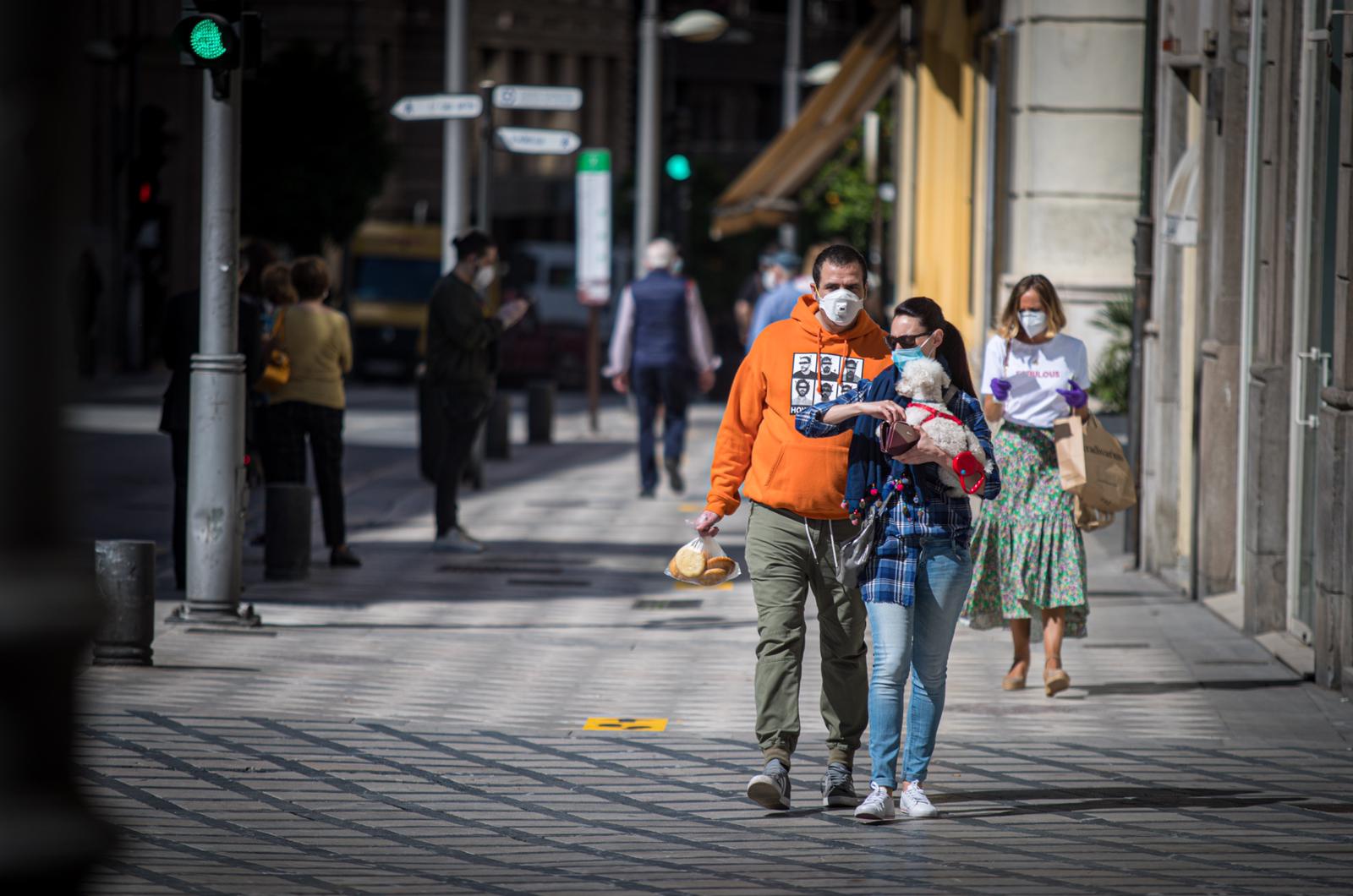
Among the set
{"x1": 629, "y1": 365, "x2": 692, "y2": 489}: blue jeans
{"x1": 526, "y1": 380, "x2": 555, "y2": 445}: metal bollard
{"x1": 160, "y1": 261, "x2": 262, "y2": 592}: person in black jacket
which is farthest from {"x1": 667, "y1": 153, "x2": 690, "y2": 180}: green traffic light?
{"x1": 160, "y1": 261, "x2": 262, "y2": 592}: person in black jacket

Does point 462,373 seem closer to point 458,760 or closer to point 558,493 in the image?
point 558,493

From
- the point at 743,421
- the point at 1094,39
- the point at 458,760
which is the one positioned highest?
the point at 1094,39

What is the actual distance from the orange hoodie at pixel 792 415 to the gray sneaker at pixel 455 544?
23.3 ft

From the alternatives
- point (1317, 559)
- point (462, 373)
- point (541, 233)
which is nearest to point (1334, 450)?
point (1317, 559)

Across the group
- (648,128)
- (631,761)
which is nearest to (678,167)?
(648,128)

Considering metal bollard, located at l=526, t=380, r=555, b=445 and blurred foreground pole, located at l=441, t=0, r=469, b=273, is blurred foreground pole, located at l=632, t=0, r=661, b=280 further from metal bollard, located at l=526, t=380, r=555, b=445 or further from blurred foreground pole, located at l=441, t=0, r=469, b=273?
blurred foreground pole, located at l=441, t=0, r=469, b=273

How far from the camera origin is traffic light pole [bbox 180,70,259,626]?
9.79 meters

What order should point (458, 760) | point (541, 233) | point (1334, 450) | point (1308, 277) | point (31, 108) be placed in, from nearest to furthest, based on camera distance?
1. point (31, 108)
2. point (458, 760)
3. point (1334, 450)
4. point (1308, 277)
5. point (541, 233)

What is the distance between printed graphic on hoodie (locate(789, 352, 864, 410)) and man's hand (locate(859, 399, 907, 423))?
0.34 metres

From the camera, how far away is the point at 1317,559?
28.2 ft

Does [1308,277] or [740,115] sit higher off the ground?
Result: [740,115]

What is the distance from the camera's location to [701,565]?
261 inches

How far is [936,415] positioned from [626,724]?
7.68 feet

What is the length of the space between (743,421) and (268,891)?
6.65 ft
